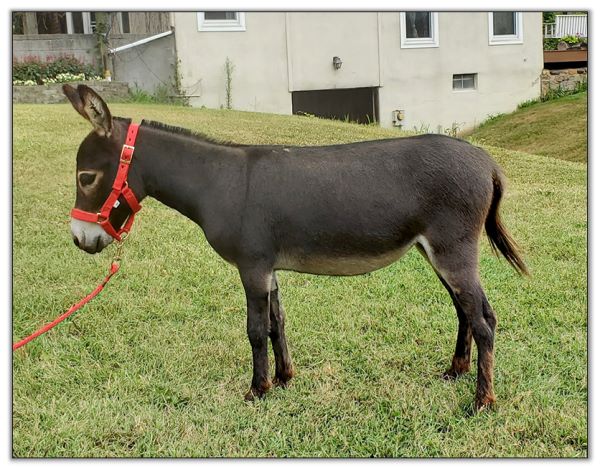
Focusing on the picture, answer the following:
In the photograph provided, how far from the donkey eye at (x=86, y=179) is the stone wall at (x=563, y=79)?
3.57 m

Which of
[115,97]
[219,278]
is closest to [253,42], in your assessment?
[115,97]

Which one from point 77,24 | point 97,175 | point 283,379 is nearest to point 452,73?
point 283,379

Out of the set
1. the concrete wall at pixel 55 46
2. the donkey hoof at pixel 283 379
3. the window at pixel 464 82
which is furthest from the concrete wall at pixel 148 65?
the donkey hoof at pixel 283 379

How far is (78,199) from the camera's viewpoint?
9.34ft

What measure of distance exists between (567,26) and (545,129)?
1.98 m

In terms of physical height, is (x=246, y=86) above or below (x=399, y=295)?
above

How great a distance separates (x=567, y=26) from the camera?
4055mm

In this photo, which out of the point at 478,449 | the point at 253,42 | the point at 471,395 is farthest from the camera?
the point at 253,42

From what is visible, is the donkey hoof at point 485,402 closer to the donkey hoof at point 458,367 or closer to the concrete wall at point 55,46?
the donkey hoof at point 458,367

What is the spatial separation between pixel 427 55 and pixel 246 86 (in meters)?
1.69

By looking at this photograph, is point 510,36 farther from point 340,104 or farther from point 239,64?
point 239,64

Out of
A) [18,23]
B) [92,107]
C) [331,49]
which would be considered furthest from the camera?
[331,49]

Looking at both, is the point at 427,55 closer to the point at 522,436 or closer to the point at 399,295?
the point at 399,295

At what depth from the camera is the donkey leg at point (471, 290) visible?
2727 mm
